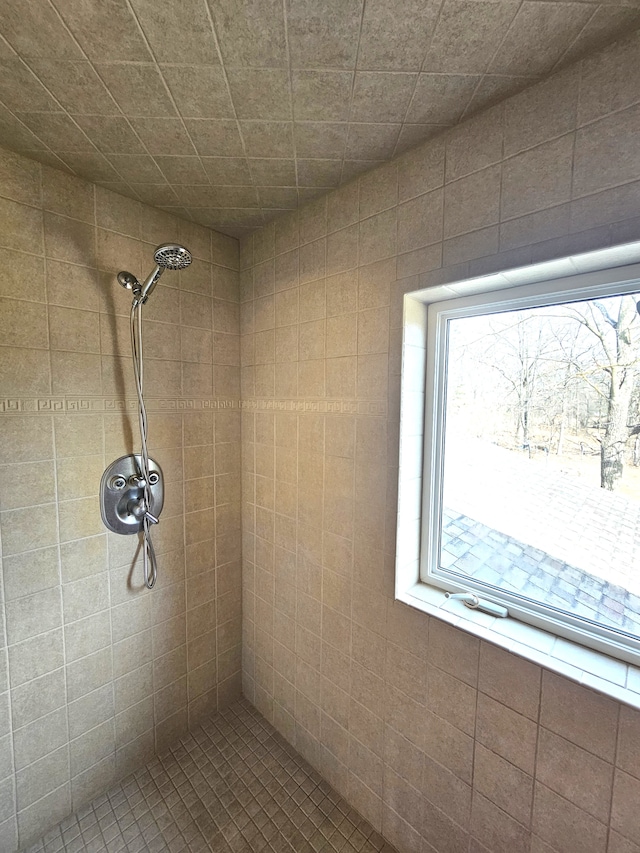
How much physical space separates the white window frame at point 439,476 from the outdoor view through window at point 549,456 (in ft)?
0.13

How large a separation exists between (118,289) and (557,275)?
1574 mm

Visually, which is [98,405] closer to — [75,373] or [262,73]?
[75,373]

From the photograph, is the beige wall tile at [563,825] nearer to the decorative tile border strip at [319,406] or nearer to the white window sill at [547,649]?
the white window sill at [547,649]

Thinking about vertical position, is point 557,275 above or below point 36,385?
above

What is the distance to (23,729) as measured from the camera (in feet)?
4.15

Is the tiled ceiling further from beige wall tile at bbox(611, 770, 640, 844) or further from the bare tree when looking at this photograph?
beige wall tile at bbox(611, 770, 640, 844)

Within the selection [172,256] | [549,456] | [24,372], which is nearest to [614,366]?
[549,456]

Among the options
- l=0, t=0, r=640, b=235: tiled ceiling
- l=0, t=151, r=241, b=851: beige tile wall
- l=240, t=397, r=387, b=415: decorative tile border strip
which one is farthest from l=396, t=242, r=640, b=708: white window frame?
l=0, t=151, r=241, b=851: beige tile wall

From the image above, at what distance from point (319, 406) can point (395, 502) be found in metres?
0.50

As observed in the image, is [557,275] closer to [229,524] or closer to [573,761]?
[573,761]

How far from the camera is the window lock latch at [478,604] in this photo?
1.12m

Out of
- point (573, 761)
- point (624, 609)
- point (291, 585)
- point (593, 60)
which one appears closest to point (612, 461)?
point (624, 609)

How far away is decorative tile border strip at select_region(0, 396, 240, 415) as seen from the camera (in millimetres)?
1223

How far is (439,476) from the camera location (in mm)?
1305
